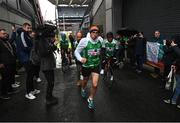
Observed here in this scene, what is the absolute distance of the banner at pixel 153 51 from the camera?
1113 centimetres

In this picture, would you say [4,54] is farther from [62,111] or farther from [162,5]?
[162,5]

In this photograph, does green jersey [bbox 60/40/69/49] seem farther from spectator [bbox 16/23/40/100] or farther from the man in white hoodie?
the man in white hoodie

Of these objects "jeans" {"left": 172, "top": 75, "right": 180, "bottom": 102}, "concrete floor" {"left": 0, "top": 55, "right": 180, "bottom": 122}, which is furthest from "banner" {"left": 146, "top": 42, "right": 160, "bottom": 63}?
"jeans" {"left": 172, "top": 75, "right": 180, "bottom": 102}

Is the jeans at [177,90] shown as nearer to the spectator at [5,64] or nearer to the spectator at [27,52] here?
the spectator at [27,52]

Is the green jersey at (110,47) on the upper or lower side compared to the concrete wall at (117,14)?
lower

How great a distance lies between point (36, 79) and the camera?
9.90 meters

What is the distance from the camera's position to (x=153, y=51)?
464 inches

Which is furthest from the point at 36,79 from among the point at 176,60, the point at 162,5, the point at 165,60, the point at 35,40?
the point at 162,5

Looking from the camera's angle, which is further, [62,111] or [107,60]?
[107,60]

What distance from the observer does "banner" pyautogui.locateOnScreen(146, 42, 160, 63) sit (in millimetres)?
11134

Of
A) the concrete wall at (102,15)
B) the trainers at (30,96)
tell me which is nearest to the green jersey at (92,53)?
the trainers at (30,96)

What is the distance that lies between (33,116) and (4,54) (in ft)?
8.48

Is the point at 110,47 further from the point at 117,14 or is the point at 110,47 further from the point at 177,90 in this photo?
the point at 117,14

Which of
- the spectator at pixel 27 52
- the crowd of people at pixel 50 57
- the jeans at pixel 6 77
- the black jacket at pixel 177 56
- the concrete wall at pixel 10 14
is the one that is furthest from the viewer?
the concrete wall at pixel 10 14
